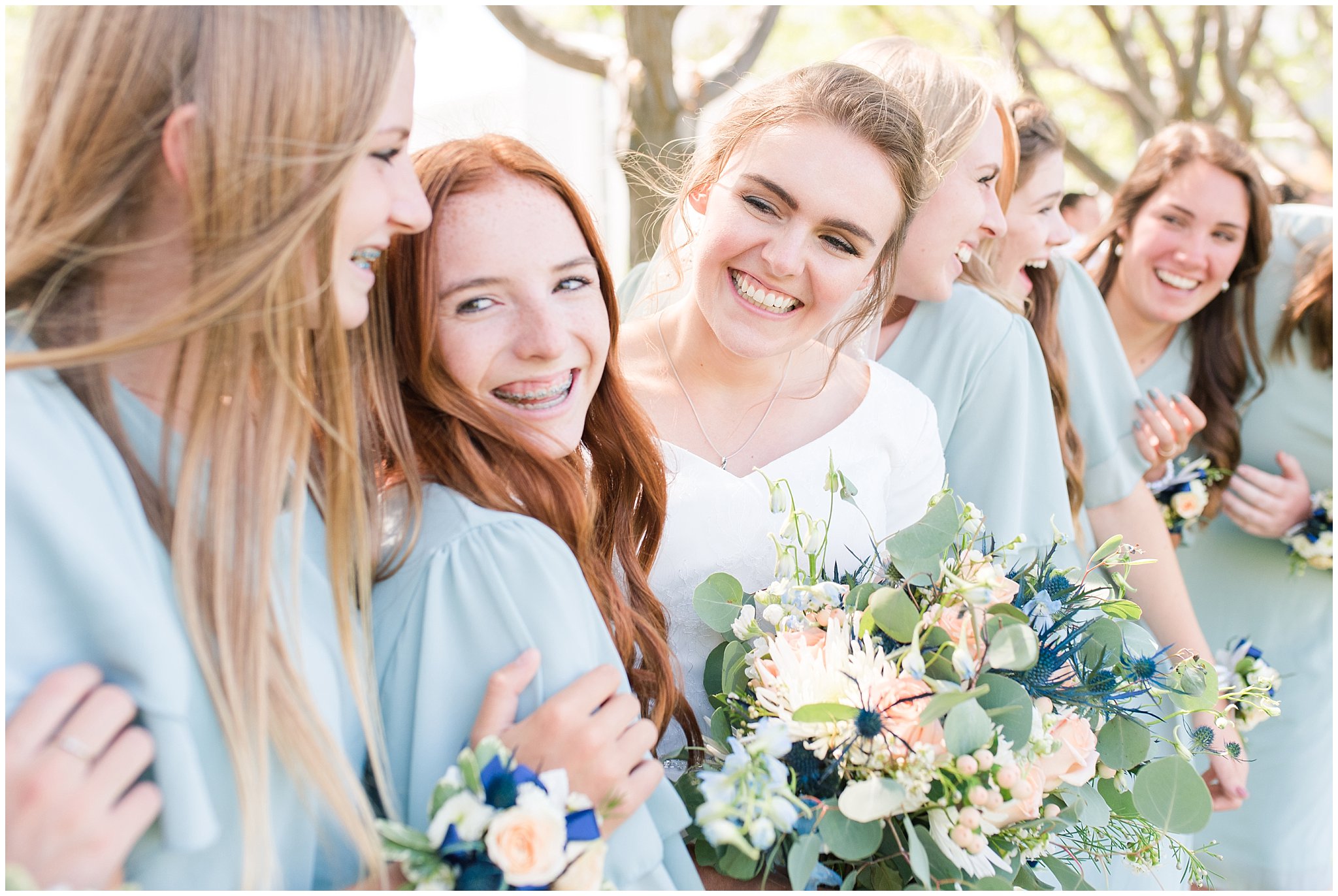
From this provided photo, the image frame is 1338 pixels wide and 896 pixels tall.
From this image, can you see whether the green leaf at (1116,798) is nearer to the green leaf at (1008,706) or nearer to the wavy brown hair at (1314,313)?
the green leaf at (1008,706)

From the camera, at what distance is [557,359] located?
177 cm

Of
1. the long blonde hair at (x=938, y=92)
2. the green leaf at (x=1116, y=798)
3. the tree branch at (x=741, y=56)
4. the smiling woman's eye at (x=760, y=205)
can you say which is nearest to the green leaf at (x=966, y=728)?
the green leaf at (x=1116, y=798)

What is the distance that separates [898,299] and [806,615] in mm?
1451

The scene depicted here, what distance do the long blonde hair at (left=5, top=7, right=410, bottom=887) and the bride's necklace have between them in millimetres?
1177

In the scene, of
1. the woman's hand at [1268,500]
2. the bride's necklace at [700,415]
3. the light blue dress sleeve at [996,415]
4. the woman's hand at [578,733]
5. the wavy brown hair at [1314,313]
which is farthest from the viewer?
the woman's hand at [1268,500]

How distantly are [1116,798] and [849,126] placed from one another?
1.45 meters

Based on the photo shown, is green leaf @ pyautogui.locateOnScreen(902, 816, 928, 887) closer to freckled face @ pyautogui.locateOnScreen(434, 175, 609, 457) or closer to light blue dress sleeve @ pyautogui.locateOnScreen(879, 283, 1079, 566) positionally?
freckled face @ pyautogui.locateOnScreen(434, 175, 609, 457)

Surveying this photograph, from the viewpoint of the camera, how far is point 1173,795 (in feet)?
5.85

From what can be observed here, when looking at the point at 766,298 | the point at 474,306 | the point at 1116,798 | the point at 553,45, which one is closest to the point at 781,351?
the point at 766,298

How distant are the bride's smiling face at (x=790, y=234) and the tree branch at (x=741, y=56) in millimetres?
3385

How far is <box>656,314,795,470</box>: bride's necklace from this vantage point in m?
2.44

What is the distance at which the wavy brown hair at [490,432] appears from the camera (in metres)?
1.68

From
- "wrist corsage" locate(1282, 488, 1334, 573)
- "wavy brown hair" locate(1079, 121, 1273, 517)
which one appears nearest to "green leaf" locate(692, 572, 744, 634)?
"wavy brown hair" locate(1079, 121, 1273, 517)

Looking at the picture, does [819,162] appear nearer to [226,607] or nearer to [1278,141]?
[226,607]
